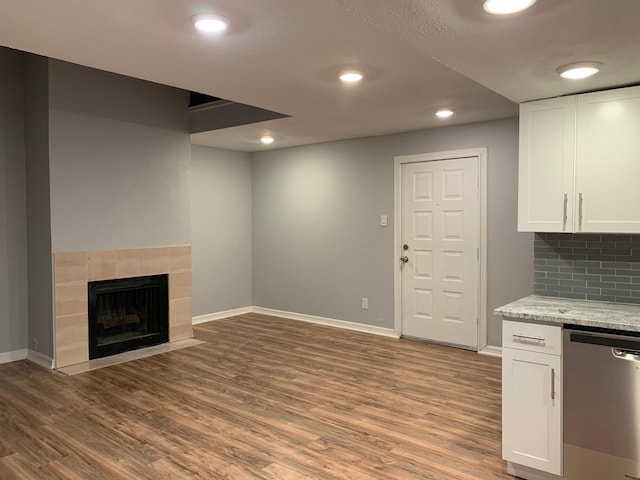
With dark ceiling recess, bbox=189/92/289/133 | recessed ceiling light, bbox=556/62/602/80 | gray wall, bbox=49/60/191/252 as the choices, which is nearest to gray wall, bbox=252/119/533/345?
dark ceiling recess, bbox=189/92/289/133

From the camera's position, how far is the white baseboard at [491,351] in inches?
184

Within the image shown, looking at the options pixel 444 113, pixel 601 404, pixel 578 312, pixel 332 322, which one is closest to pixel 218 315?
pixel 332 322

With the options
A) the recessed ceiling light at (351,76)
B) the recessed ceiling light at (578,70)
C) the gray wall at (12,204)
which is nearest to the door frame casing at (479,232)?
the recessed ceiling light at (351,76)

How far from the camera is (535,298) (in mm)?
2965

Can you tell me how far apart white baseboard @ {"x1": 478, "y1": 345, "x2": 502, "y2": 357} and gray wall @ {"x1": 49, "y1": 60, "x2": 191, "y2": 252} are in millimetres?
3327

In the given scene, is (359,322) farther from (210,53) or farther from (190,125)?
(210,53)

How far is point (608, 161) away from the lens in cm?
263

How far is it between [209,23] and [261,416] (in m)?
2.45

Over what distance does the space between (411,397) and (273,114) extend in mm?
2773

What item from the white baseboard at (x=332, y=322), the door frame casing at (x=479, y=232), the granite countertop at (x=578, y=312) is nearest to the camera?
the granite countertop at (x=578, y=312)

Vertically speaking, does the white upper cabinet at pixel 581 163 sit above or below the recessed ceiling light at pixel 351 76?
below

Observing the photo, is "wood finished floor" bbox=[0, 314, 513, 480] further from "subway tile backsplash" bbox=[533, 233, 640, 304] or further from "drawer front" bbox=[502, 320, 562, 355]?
"subway tile backsplash" bbox=[533, 233, 640, 304]

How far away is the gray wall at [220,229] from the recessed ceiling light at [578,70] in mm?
4700

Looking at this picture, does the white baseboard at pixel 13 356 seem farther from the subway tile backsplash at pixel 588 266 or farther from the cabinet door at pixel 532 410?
the subway tile backsplash at pixel 588 266
